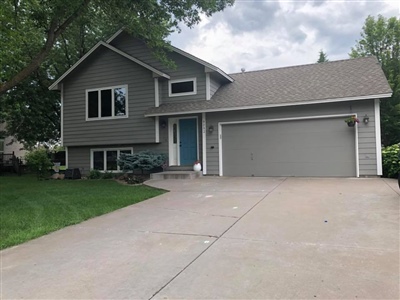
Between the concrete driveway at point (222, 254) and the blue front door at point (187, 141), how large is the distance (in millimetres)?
6337

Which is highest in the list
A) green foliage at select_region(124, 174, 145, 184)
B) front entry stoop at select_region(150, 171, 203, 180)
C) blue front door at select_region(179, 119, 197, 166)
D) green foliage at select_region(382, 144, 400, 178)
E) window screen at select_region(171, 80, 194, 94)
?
window screen at select_region(171, 80, 194, 94)

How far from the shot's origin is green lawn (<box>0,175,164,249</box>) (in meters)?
5.24

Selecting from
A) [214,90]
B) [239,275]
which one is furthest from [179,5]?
[239,275]

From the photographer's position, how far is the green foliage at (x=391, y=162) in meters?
9.74

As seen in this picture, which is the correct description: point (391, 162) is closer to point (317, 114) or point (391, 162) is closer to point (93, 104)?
point (317, 114)

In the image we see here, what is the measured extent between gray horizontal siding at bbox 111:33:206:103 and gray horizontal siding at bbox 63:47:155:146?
764 millimetres

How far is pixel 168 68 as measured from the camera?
43.7 ft

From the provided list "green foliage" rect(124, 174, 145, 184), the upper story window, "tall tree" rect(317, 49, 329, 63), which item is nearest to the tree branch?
the upper story window

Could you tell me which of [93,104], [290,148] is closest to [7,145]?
[93,104]

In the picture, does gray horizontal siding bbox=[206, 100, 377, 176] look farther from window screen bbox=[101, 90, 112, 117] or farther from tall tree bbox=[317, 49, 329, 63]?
tall tree bbox=[317, 49, 329, 63]

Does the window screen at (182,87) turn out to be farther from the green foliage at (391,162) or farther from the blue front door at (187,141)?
the green foliage at (391,162)

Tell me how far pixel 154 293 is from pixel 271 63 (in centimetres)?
2252

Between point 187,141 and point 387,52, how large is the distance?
17.1 m

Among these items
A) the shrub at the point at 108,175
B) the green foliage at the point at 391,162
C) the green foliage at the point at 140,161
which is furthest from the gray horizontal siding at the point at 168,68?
the green foliage at the point at 391,162
